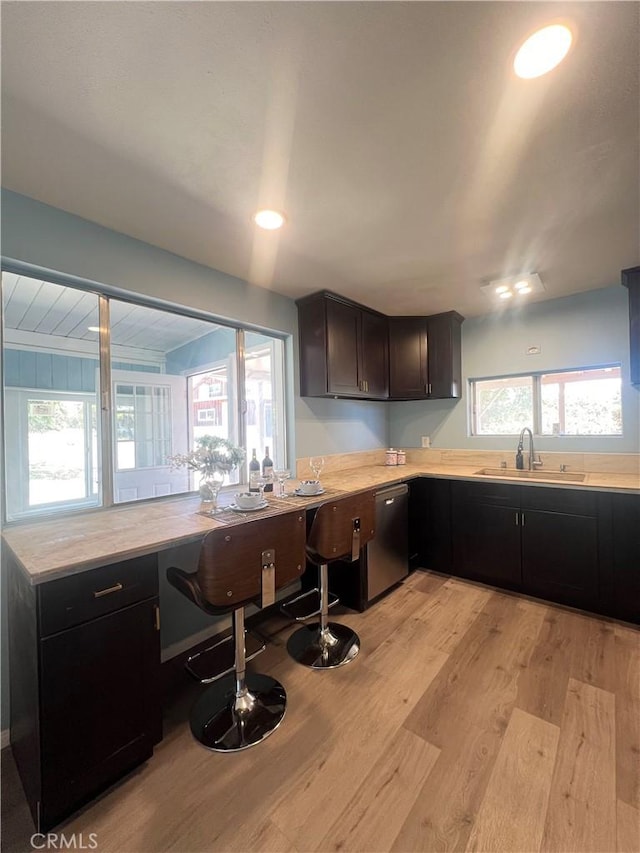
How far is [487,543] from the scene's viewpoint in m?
2.87

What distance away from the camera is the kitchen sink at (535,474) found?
2871 mm

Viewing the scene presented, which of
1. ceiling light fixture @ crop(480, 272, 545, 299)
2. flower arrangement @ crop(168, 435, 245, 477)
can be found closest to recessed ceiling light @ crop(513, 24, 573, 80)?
ceiling light fixture @ crop(480, 272, 545, 299)

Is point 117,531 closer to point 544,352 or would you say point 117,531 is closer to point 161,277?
point 161,277

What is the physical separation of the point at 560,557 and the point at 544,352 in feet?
5.96

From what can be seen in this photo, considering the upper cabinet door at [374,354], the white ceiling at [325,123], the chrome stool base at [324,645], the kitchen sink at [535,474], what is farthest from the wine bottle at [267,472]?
the kitchen sink at [535,474]

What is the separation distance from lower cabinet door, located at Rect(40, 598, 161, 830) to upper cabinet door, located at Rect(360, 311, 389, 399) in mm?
2558

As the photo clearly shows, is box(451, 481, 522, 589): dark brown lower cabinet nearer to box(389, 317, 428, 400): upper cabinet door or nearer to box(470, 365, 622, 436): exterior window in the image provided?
box(470, 365, 622, 436): exterior window

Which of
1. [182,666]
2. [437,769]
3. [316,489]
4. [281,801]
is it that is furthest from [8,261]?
[437,769]

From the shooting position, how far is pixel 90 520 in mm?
1769

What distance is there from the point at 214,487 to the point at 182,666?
1039 mm

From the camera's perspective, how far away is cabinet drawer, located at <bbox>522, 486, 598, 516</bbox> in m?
2.44

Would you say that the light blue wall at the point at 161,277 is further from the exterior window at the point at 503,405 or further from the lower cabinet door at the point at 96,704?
the lower cabinet door at the point at 96,704

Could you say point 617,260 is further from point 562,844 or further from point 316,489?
point 562,844

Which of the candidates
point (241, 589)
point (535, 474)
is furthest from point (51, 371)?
point (535, 474)
